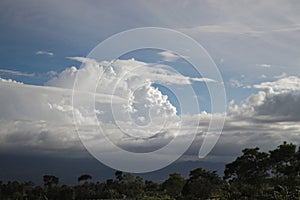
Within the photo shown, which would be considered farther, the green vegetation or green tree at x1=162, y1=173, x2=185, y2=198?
green tree at x1=162, y1=173, x2=185, y2=198

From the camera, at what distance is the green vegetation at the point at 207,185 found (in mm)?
27156

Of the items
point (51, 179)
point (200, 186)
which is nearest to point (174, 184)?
point (200, 186)

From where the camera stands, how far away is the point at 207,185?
97.8 feet

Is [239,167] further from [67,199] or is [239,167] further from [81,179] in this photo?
[81,179]

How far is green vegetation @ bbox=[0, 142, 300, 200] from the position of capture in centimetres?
2716

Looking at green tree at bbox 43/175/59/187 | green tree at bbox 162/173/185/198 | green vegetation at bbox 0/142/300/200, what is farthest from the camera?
green tree at bbox 43/175/59/187

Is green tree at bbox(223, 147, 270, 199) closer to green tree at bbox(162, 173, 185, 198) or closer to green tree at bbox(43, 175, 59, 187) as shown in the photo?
green tree at bbox(162, 173, 185, 198)

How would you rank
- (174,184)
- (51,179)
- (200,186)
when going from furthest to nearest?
(51,179) < (174,184) < (200,186)

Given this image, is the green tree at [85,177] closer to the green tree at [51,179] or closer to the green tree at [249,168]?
the green tree at [51,179]

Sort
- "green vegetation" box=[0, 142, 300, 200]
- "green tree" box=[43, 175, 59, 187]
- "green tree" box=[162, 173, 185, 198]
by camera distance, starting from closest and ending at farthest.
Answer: "green vegetation" box=[0, 142, 300, 200], "green tree" box=[162, 173, 185, 198], "green tree" box=[43, 175, 59, 187]

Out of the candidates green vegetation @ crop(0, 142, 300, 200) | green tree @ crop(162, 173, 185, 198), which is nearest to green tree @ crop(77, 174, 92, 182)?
green vegetation @ crop(0, 142, 300, 200)

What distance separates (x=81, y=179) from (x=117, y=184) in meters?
4.41

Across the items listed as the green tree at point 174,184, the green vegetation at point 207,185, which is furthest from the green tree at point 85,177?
the green tree at point 174,184

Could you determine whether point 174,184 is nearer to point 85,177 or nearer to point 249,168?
point 249,168
